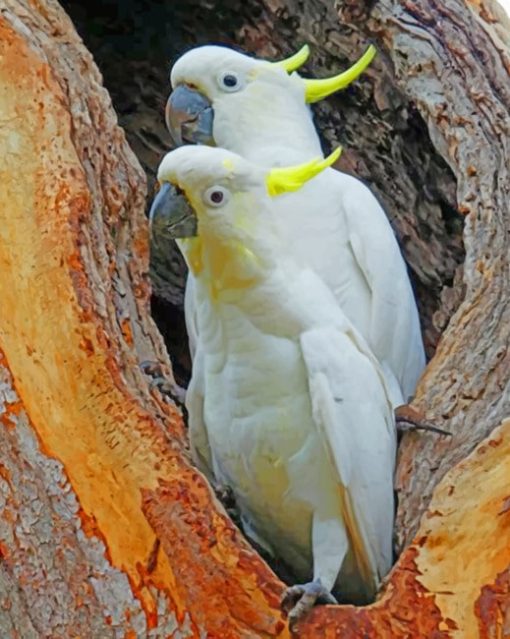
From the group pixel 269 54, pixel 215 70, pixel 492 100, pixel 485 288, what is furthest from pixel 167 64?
pixel 485 288

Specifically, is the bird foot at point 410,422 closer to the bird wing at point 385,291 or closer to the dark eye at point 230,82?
the bird wing at point 385,291

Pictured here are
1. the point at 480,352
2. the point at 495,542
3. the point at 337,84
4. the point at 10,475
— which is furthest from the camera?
the point at 337,84

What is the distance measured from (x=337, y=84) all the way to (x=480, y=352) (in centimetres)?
80

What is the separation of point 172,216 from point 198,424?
1.43 feet

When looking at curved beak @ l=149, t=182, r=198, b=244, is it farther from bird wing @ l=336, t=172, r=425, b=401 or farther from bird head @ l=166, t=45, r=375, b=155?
bird head @ l=166, t=45, r=375, b=155

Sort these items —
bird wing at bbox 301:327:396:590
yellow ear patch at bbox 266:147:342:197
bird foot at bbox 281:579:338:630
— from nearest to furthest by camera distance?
bird foot at bbox 281:579:338:630, bird wing at bbox 301:327:396:590, yellow ear patch at bbox 266:147:342:197

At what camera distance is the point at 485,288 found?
8.16 ft

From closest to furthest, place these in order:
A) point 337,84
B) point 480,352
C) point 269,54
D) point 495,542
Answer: point 495,542 < point 480,352 < point 337,84 < point 269,54

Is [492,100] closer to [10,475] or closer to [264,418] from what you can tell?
[264,418]

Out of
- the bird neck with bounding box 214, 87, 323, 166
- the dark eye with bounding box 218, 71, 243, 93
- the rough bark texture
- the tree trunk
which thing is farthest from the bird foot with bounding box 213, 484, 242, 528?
the dark eye with bounding box 218, 71, 243, 93

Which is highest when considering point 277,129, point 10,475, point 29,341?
point 277,129

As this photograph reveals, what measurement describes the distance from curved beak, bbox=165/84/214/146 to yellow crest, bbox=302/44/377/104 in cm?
24

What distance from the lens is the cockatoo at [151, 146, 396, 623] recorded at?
2.32m

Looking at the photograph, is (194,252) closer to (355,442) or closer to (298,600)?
(355,442)
